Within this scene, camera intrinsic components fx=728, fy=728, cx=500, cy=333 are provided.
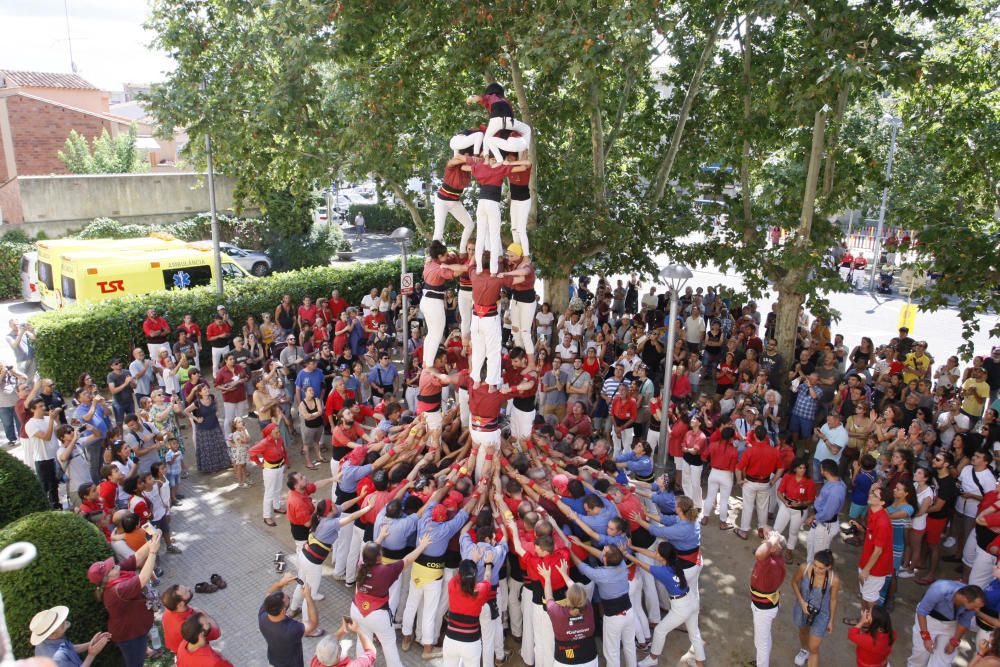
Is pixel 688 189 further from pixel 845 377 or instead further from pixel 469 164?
pixel 469 164

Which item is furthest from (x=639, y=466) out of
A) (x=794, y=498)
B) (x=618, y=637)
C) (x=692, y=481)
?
(x=618, y=637)

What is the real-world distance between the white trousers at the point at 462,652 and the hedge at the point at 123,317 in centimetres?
1037

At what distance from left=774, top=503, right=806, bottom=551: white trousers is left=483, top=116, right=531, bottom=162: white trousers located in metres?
5.28

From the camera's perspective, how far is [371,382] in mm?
12148

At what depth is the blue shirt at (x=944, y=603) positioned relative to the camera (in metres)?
6.46

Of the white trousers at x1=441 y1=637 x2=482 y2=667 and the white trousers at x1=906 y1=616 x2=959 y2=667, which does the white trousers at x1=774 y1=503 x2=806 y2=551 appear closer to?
the white trousers at x1=906 y1=616 x2=959 y2=667

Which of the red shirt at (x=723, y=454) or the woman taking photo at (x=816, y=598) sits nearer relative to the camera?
the woman taking photo at (x=816, y=598)

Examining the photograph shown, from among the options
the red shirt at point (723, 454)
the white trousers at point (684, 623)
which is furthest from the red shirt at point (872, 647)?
the red shirt at point (723, 454)

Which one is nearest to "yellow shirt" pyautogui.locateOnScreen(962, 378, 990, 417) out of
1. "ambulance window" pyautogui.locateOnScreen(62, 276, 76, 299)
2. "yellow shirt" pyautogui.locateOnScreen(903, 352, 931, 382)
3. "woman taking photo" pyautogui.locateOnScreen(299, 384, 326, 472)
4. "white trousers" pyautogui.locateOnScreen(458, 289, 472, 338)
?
"yellow shirt" pyautogui.locateOnScreen(903, 352, 931, 382)

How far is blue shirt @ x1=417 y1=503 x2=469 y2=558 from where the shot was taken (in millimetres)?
7059

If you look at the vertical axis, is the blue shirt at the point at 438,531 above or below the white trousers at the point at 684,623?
above

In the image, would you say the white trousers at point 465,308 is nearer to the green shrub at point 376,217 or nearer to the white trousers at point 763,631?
the white trousers at point 763,631

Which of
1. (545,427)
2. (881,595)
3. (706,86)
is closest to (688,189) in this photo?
(706,86)

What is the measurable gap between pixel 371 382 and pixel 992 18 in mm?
12410
